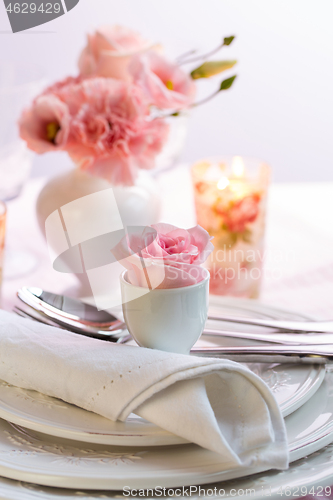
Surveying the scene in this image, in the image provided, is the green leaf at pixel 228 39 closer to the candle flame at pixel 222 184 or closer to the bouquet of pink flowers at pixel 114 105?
the bouquet of pink flowers at pixel 114 105

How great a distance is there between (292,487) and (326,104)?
1812mm

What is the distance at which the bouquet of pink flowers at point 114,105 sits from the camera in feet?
1.94

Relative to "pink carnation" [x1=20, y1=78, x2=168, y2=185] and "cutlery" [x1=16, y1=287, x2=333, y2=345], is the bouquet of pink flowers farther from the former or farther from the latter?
"cutlery" [x1=16, y1=287, x2=333, y2=345]

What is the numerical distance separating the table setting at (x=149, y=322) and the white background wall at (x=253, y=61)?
3.57 feet

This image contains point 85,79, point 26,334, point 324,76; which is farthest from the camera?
point 324,76

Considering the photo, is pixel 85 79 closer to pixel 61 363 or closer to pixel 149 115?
pixel 149 115

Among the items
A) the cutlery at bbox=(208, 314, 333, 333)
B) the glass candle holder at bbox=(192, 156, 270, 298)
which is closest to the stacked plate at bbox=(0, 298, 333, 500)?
the cutlery at bbox=(208, 314, 333, 333)

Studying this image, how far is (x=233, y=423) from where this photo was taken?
340mm

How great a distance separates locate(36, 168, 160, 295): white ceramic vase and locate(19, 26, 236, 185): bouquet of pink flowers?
0.05 meters

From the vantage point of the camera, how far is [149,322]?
407 millimetres

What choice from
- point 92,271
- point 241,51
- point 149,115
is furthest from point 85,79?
point 241,51

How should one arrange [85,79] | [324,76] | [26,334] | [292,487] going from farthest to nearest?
[324,76], [85,79], [26,334], [292,487]

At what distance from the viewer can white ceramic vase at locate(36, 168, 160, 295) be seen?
651 millimetres

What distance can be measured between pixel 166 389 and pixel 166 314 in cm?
7
